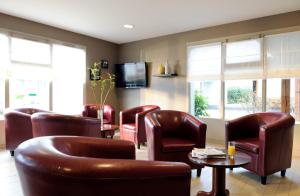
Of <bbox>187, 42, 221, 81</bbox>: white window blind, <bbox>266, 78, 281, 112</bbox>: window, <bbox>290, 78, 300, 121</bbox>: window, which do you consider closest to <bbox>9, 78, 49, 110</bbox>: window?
<bbox>187, 42, 221, 81</bbox>: white window blind

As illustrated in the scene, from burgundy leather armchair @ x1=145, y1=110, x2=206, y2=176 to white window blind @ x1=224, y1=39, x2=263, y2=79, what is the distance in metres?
1.89

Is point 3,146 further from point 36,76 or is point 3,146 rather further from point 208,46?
point 208,46

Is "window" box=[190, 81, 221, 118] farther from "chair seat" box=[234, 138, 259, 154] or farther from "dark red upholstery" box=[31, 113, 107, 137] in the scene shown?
"dark red upholstery" box=[31, 113, 107, 137]

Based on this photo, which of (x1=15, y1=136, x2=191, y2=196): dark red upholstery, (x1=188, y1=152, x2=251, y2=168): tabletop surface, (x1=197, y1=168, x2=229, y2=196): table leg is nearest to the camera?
(x1=15, y1=136, x2=191, y2=196): dark red upholstery

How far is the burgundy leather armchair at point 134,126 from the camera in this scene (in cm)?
454

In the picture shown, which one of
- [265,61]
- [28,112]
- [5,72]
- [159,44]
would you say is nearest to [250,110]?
[265,61]

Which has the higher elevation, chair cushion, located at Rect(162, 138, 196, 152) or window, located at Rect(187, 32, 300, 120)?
window, located at Rect(187, 32, 300, 120)

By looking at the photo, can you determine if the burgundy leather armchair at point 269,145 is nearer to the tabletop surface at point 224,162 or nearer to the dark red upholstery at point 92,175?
the tabletop surface at point 224,162

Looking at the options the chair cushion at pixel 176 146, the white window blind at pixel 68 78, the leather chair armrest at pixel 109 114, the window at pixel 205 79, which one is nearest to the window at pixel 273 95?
the window at pixel 205 79

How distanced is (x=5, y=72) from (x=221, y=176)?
163 inches

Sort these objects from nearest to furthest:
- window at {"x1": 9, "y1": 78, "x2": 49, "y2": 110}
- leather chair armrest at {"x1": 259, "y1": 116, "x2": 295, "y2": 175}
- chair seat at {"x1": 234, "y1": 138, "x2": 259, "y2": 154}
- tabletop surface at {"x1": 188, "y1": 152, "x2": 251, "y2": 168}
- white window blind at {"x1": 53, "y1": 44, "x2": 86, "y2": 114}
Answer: tabletop surface at {"x1": 188, "y1": 152, "x2": 251, "y2": 168} < leather chair armrest at {"x1": 259, "y1": 116, "x2": 295, "y2": 175} < chair seat at {"x1": 234, "y1": 138, "x2": 259, "y2": 154} < window at {"x1": 9, "y1": 78, "x2": 49, "y2": 110} < white window blind at {"x1": 53, "y1": 44, "x2": 86, "y2": 114}

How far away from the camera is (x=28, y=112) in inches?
165

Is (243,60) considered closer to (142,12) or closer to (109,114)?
(142,12)

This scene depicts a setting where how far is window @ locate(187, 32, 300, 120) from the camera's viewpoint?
13.9ft
